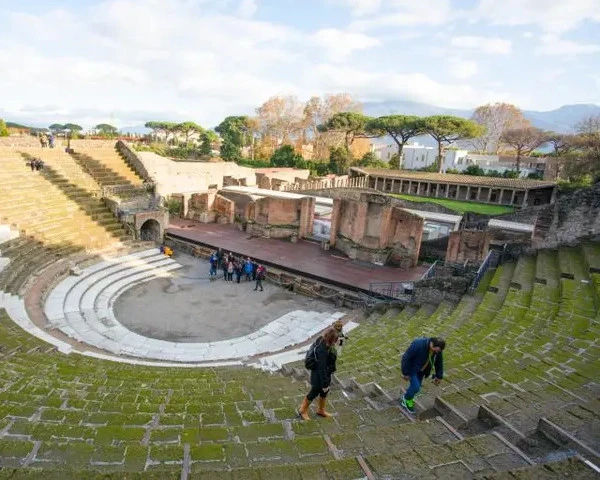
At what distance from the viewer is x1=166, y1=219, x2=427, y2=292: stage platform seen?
17.1 metres

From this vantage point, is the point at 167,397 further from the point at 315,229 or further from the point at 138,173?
the point at 138,173

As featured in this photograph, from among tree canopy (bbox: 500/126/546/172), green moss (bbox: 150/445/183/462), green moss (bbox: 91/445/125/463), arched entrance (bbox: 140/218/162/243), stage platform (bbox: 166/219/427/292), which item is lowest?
stage platform (bbox: 166/219/427/292)

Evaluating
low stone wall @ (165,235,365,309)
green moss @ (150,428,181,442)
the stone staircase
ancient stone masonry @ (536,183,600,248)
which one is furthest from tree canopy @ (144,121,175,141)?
green moss @ (150,428,181,442)

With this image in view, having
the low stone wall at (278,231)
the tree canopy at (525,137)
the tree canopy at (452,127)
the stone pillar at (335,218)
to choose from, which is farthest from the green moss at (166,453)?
the tree canopy at (525,137)

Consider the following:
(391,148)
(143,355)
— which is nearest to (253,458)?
(143,355)

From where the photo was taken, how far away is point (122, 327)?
12484 mm

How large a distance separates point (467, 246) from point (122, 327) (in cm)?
1604

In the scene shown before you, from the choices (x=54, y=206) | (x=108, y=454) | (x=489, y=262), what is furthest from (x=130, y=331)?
(x=489, y=262)

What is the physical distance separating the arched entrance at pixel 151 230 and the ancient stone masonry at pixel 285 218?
5.87m

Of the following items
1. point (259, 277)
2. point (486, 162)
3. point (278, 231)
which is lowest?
point (259, 277)

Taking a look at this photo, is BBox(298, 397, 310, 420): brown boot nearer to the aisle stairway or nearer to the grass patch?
the aisle stairway

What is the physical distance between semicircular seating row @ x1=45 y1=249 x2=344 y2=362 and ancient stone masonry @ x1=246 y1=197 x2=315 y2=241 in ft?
29.3

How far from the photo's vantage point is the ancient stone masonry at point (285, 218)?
2312cm

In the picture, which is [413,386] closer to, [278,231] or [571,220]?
[571,220]
